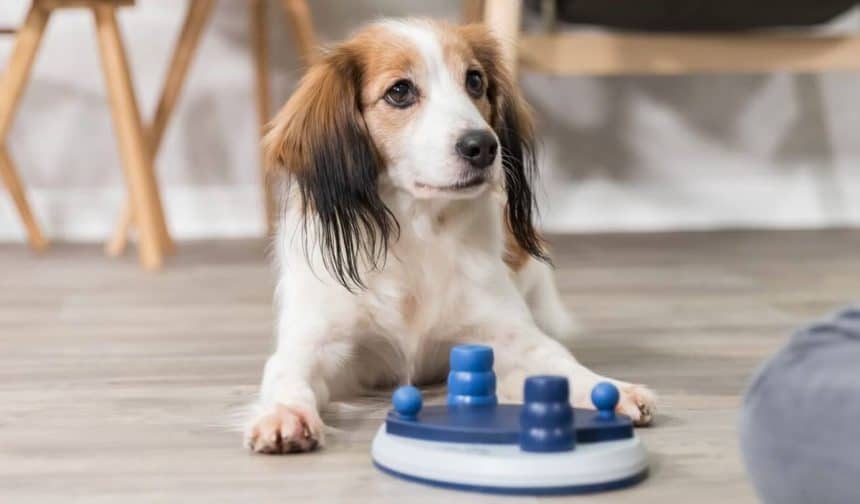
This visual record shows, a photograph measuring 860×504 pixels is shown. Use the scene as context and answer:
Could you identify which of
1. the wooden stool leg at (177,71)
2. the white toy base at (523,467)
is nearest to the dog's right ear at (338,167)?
the white toy base at (523,467)

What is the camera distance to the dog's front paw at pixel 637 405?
161cm

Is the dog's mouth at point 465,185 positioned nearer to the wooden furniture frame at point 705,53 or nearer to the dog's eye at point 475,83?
the dog's eye at point 475,83

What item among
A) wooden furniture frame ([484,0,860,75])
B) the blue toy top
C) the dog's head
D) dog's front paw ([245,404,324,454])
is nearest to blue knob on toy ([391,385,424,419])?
the blue toy top

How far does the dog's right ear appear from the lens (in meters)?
1.82

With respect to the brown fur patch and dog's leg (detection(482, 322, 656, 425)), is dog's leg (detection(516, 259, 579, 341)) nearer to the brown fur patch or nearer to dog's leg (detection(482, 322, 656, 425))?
the brown fur patch

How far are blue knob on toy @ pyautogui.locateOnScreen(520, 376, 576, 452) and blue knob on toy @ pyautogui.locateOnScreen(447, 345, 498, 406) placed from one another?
16cm

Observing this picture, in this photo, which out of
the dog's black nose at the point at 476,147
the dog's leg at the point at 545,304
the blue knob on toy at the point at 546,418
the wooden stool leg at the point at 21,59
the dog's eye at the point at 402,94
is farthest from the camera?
the wooden stool leg at the point at 21,59

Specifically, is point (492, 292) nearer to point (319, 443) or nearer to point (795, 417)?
point (319, 443)

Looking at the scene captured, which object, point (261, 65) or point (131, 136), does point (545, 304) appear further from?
point (261, 65)

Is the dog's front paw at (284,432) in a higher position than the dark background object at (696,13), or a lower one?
lower

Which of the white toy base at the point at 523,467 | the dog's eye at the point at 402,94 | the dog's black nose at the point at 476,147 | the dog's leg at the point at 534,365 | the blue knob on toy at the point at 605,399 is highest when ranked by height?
the dog's eye at the point at 402,94

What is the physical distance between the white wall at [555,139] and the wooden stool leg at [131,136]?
80 centimetres

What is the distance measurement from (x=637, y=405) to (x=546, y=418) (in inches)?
13.9

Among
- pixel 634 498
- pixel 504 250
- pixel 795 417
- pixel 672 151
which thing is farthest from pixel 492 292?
pixel 672 151
